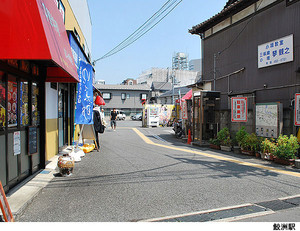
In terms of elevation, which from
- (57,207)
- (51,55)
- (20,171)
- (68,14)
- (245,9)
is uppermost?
(245,9)

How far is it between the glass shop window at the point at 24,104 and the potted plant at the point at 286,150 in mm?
7685

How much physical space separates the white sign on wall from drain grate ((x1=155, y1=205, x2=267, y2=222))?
7682 millimetres

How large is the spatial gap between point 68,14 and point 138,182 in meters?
8.22

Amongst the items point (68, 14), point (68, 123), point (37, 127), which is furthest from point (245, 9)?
point (37, 127)

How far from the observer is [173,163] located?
26.5 ft

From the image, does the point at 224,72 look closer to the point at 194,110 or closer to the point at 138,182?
the point at 194,110

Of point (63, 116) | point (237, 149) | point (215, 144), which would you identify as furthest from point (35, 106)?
point (215, 144)

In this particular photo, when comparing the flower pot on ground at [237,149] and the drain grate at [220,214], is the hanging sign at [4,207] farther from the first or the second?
the flower pot on ground at [237,149]

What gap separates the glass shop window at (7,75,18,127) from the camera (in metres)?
4.86

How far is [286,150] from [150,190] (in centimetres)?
523

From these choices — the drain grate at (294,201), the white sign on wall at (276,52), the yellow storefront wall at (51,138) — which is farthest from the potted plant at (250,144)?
the yellow storefront wall at (51,138)

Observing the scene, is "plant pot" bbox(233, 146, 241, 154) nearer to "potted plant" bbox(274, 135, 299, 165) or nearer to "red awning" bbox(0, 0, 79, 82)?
"potted plant" bbox(274, 135, 299, 165)

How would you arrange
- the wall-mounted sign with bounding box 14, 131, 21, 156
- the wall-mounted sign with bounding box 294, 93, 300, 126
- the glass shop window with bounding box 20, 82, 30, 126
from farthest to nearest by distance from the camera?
the wall-mounted sign with bounding box 294, 93, 300, 126 < the glass shop window with bounding box 20, 82, 30, 126 < the wall-mounted sign with bounding box 14, 131, 21, 156

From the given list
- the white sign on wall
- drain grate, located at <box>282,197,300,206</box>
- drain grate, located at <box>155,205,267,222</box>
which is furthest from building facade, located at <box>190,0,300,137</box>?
drain grate, located at <box>155,205,267,222</box>
